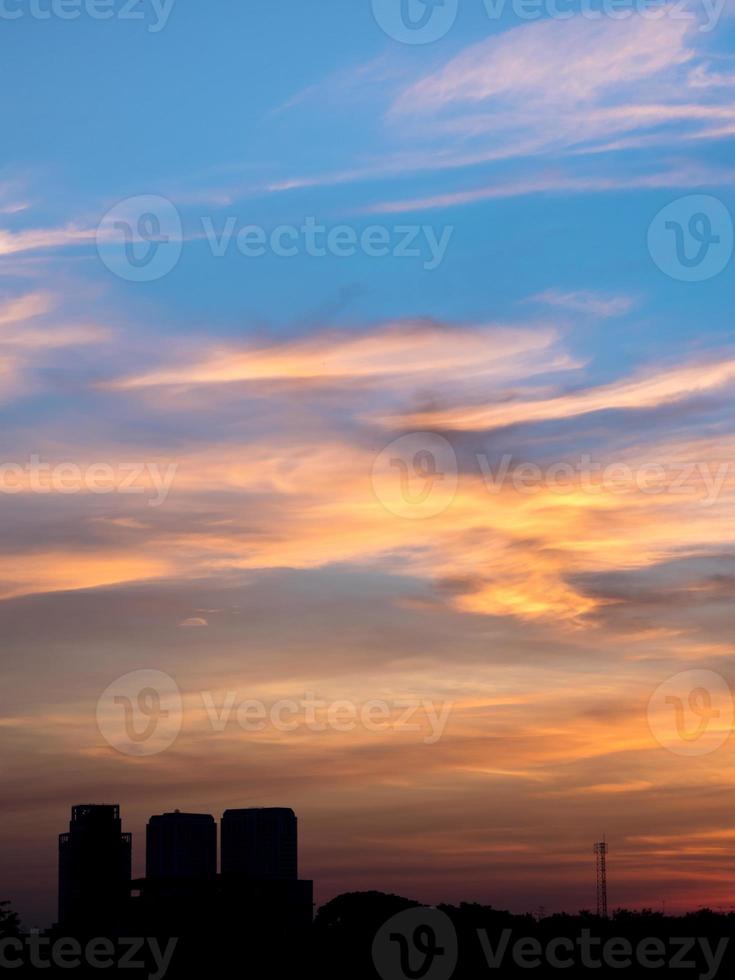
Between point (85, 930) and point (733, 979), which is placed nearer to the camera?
point (733, 979)

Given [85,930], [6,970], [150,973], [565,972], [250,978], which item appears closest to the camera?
[6,970]

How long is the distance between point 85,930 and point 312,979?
3719 centimetres

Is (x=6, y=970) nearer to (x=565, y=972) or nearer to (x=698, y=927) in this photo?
(x=565, y=972)

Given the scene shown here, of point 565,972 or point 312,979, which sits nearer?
point 312,979

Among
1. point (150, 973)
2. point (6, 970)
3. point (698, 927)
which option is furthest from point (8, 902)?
point (698, 927)

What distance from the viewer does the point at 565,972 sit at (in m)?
164

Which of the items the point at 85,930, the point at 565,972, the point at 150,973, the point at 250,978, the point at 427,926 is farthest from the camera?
the point at 427,926

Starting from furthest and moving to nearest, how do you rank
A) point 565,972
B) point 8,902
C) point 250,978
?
point 565,972, point 250,978, point 8,902

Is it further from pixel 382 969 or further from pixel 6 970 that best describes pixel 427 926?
pixel 6 970

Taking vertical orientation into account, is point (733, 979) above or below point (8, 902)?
below

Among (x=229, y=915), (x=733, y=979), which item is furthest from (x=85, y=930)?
(x=733, y=979)

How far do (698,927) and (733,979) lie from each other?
35710mm

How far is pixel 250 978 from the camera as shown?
503ft

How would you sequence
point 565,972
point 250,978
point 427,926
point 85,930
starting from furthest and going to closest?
point 427,926 → point 85,930 → point 565,972 → point 250,978
